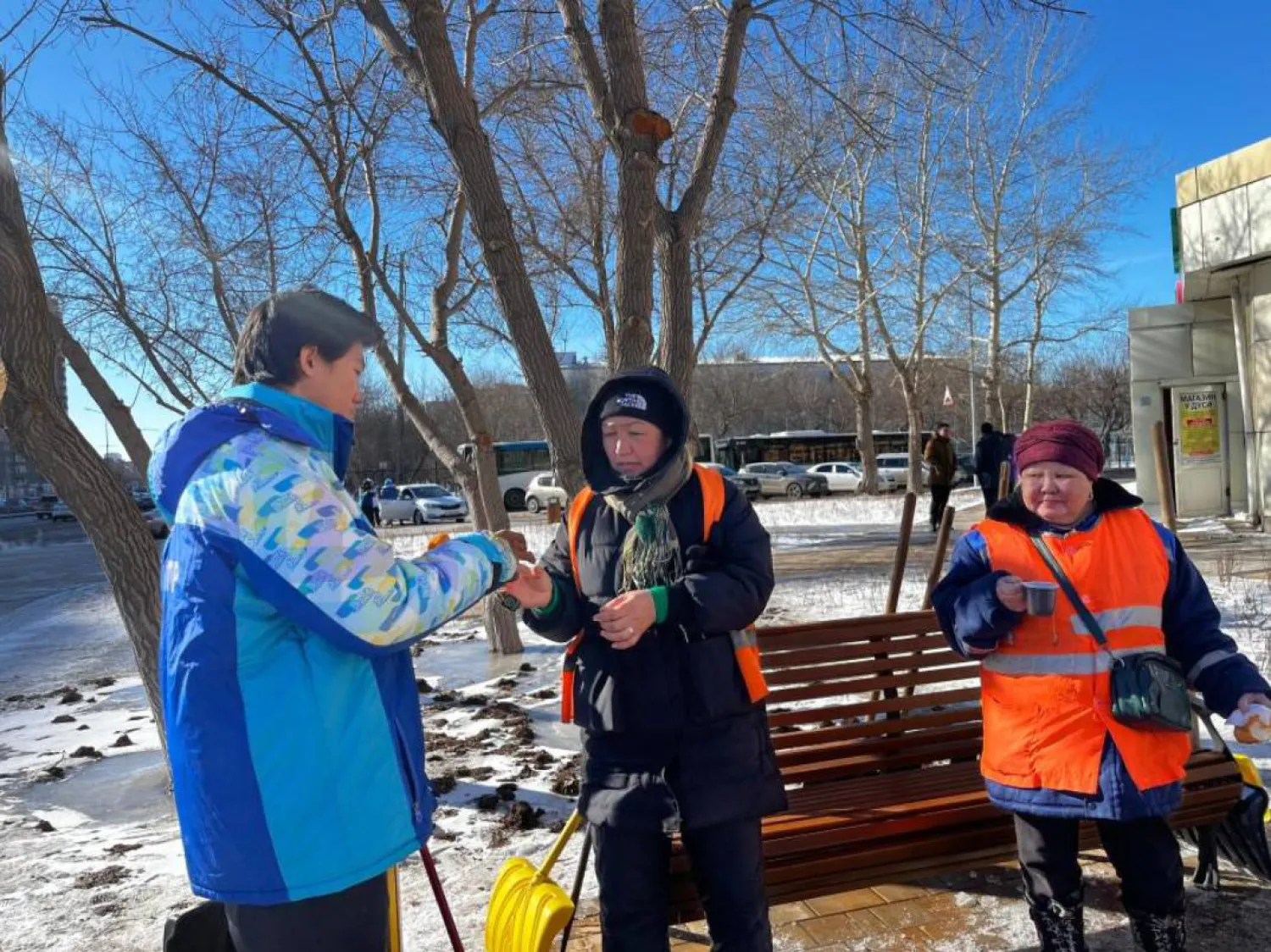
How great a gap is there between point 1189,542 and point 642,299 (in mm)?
9760

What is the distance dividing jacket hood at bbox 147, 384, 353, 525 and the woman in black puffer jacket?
68 centimetres

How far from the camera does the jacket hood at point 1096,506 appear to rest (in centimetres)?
241

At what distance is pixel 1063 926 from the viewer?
2.34m

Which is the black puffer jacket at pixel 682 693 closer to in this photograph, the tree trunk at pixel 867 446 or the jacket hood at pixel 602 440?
the jacket hood at pixel 602 440

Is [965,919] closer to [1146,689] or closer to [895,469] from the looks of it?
[1146,689]

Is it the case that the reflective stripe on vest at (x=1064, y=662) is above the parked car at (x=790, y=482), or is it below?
above

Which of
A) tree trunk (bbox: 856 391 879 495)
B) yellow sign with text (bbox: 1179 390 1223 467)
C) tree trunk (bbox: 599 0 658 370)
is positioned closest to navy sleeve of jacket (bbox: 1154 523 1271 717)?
tree trunk (bbox: 599 0 658 370)

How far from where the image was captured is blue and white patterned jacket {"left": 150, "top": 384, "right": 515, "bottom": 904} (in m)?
1.51

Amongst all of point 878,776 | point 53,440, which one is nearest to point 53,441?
point 53,440

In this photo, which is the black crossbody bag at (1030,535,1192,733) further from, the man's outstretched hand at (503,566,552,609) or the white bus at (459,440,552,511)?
the white bus at (459,440,552,511)

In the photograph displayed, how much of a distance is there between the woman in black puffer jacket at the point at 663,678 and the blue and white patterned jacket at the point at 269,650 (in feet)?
1.96

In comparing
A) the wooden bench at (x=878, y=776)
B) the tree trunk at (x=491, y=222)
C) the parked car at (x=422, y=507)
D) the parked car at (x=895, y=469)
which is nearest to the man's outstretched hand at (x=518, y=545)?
the wooden bench at (x=878, y=776)

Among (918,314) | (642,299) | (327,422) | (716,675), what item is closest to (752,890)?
(716,675)

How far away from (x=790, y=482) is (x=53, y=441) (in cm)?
3327
